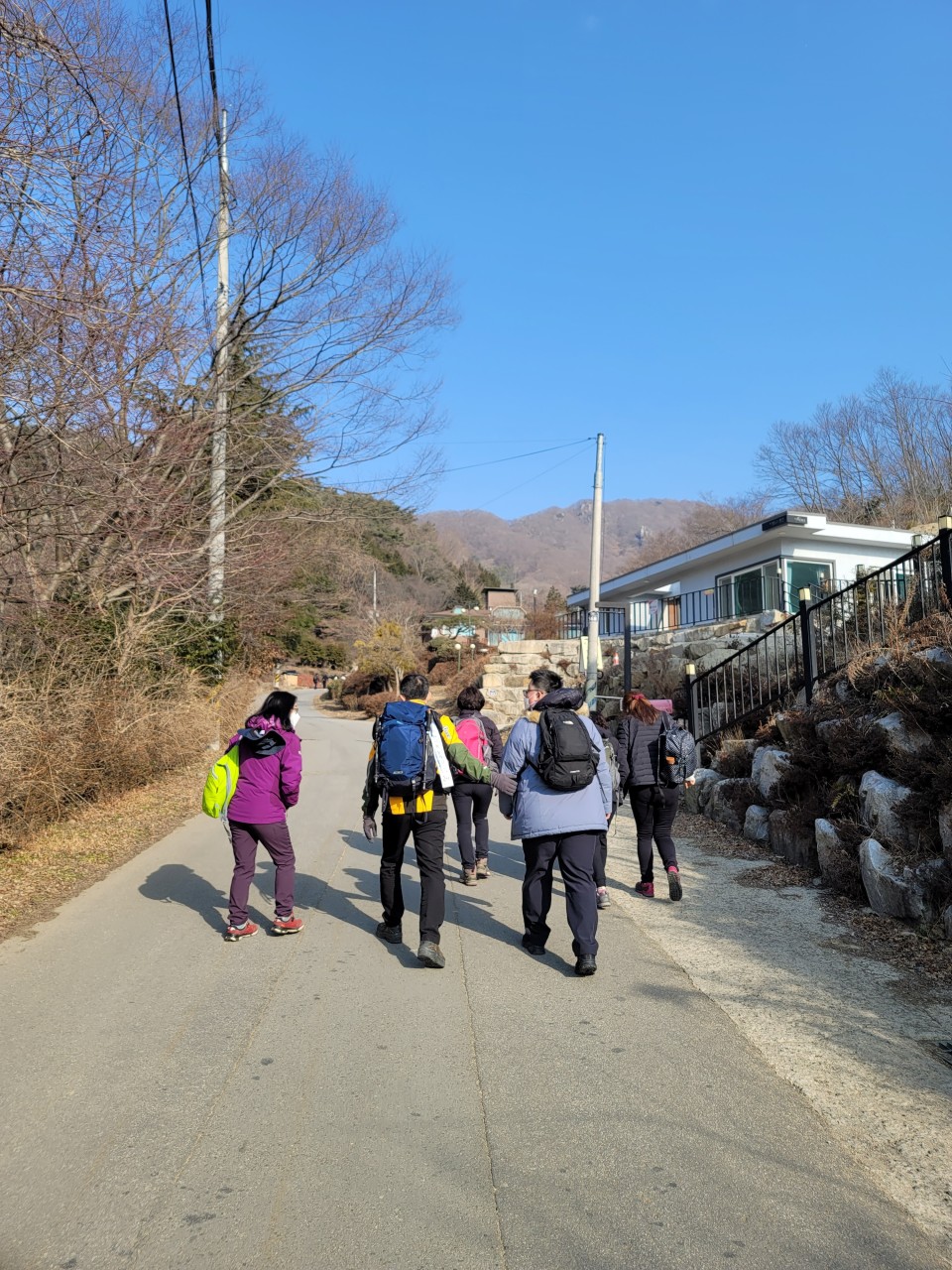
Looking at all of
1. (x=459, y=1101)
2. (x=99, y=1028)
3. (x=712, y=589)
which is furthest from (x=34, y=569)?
(x=712, y=589)

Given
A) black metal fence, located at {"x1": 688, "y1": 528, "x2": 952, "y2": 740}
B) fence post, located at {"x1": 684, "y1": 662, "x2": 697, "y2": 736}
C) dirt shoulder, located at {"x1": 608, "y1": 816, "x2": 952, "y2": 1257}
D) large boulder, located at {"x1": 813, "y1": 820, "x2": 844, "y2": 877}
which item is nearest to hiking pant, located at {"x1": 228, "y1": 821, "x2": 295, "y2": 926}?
dirt shoulder, located at {"x1": 608, "y1": 816, "x2": 952, "y2": 1257}

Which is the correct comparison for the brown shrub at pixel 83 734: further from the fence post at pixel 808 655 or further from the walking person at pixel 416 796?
the fence post at pixel 808 655

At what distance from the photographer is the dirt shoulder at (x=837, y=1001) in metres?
3.65

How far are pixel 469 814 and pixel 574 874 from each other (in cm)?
298

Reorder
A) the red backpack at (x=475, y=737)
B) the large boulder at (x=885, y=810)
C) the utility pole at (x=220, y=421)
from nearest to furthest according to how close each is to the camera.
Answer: the large boulder at (x=885, y=810) → the red backpack at (x=475, y=737) → the utility pole at (x=220, y=421)

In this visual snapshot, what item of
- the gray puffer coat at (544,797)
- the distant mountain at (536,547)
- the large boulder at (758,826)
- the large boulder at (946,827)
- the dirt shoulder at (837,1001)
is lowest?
the dirt shoulder at (837,1001)

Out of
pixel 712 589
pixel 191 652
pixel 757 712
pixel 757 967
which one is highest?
pixel 712 589

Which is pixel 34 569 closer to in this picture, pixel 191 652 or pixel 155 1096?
pixel 191 652

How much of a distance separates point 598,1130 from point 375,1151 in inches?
34.5

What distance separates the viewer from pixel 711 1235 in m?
2.98

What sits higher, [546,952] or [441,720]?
[441,720]

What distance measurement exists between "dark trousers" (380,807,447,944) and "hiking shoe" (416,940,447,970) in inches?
1.7

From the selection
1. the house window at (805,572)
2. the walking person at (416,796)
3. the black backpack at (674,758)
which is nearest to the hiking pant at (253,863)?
the walking person at (416,796)

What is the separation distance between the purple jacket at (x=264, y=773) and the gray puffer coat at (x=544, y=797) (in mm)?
1533
